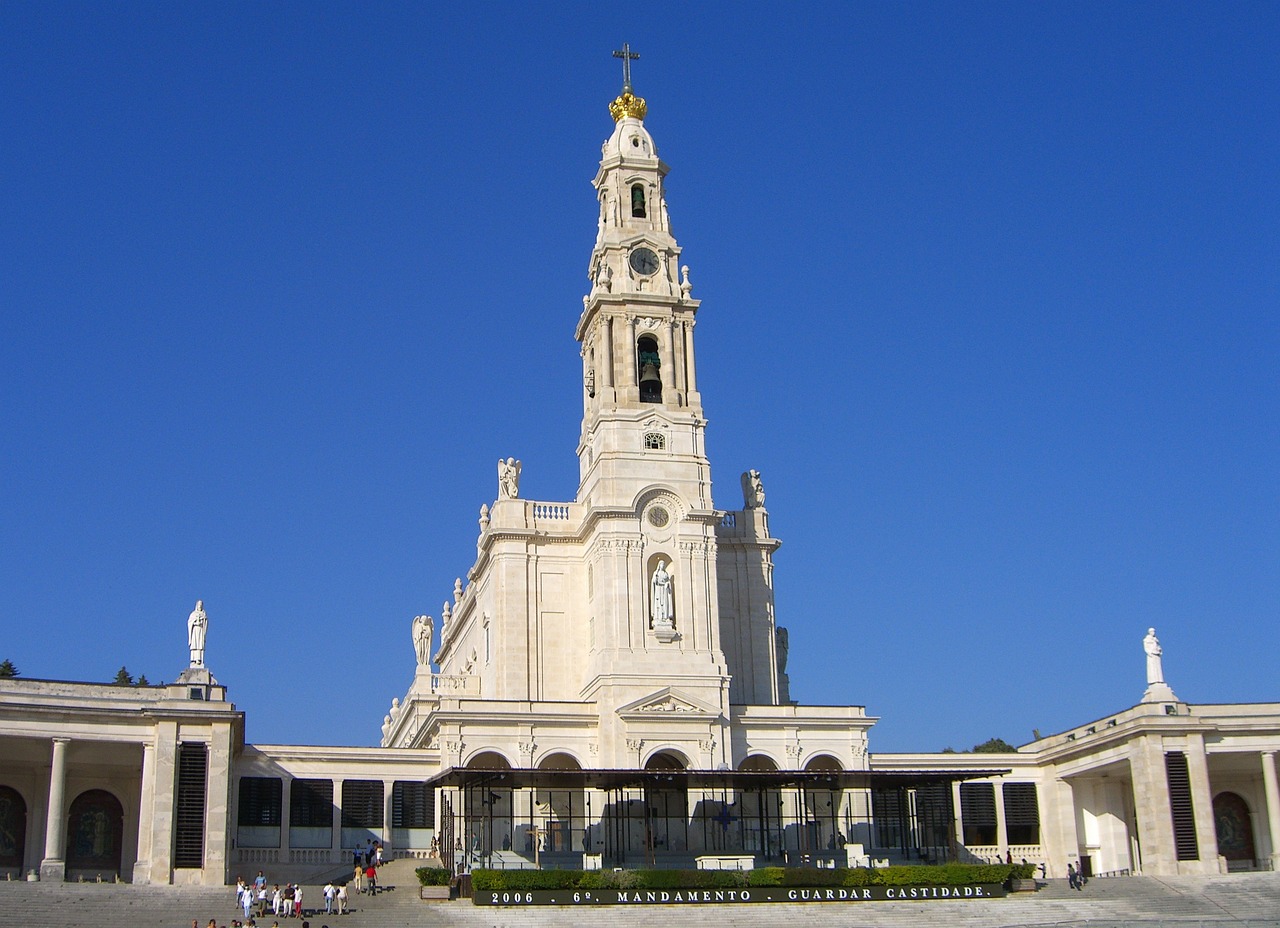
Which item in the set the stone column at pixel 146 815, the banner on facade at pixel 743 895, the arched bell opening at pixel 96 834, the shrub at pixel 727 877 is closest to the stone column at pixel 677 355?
the shrub at pixel 727 877

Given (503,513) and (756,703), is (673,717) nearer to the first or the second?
(756,703)

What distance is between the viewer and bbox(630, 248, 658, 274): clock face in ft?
246

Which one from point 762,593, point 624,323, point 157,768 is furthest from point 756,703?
point 157,768

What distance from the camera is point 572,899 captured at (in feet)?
168

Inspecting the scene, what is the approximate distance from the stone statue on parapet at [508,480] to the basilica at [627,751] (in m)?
0.27

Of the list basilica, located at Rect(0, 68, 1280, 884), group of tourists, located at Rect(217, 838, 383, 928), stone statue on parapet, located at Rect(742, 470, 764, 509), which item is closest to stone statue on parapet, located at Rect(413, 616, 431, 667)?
→ basilica, located at Rect(0, 68, 1280, 884)

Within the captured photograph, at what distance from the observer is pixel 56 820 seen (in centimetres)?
5556

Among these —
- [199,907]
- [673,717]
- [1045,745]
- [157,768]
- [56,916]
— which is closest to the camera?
[56,916]

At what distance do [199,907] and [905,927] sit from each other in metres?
21.1

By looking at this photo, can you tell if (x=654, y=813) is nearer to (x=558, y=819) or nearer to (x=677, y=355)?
(x=558, y=819)

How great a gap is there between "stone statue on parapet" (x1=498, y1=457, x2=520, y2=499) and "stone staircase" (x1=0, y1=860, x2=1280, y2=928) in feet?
68.0

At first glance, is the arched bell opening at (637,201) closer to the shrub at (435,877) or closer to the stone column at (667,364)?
the stone column at (667,364)

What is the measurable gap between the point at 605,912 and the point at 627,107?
137ft

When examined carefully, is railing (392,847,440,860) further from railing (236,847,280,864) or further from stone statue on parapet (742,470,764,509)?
stone statue on parapet (742,470,764,509)
